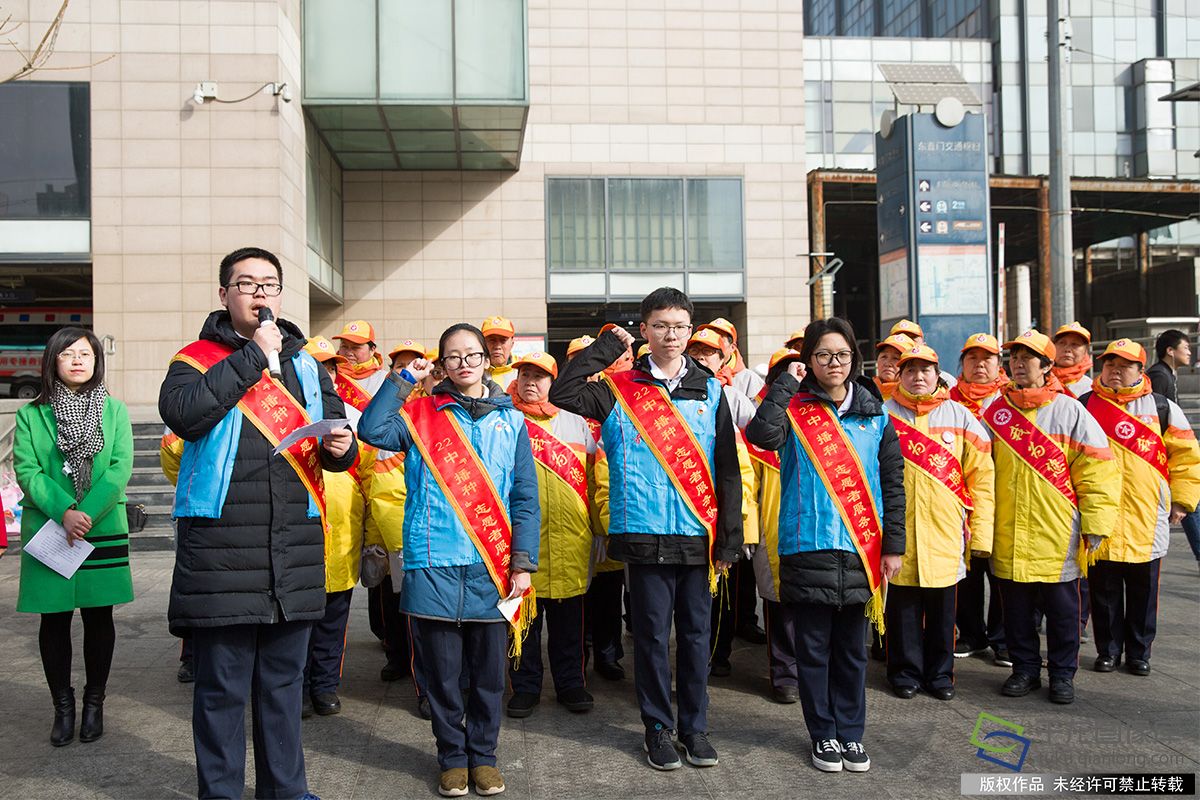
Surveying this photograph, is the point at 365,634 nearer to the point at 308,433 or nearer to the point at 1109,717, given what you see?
the point at 308,433

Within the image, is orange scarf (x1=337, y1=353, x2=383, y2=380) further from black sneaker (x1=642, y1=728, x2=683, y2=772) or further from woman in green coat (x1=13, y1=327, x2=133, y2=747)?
black sneaker (x1=642, y1=728, x2=683, y2=772)

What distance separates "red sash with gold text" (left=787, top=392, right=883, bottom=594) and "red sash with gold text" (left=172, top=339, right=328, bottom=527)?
2.10 m

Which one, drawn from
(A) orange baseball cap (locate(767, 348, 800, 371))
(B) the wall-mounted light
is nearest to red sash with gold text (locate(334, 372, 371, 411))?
(A) orange baseball cap (locate(767, 348, 800, 371))

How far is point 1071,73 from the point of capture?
1334 inches

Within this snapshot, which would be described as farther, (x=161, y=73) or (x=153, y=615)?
(x=161, y=73)

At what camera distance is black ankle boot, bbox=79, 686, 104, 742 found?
4.48 m

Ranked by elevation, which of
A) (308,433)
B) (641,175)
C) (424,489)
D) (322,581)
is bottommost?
(322,581)

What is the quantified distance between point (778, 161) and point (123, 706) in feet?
62.0

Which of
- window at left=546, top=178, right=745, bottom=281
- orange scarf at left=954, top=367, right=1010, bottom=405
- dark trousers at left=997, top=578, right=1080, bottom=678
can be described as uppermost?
window at left=546, top=178, right=745, bottom=281

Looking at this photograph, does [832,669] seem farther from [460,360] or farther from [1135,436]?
[1135,436]

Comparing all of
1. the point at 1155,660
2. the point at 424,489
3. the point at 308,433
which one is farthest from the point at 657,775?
the point at 1155,660

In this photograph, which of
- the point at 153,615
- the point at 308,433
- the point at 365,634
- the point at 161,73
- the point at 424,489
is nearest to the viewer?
the point at 308,433

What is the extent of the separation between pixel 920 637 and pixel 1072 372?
8.90 feet

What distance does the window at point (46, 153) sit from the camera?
15406mm
